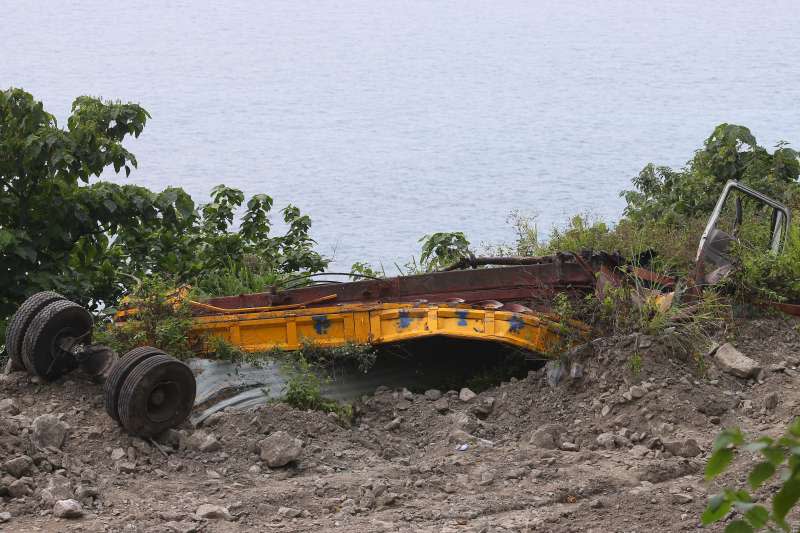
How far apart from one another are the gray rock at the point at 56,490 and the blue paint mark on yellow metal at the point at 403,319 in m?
2.66

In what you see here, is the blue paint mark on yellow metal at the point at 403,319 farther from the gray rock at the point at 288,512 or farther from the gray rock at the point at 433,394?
the gray rock at the point at 288,512

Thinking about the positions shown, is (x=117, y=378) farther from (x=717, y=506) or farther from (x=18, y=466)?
(x=717, y=506)

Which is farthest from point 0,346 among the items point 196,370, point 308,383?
point 308,383

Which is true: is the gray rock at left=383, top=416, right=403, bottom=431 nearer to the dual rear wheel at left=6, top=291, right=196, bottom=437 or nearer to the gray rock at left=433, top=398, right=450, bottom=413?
the gray rock at left=433, top=398, right=450, bottom=413

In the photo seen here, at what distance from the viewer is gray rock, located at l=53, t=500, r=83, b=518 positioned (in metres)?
5.21

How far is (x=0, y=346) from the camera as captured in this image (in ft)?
30.2

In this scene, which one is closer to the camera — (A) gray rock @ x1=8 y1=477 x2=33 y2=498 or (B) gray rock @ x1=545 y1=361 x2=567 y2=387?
(A) gray rock @ x1=8 y1=477 x2=33 y2=498

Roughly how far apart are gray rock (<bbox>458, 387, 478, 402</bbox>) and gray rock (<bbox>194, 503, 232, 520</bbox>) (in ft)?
7.91

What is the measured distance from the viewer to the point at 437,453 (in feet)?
21.1

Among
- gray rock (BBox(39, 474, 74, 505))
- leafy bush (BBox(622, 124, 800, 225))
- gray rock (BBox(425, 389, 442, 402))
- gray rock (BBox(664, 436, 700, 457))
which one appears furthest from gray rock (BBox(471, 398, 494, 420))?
leafy bush (BBox(622, 124, 800, 225))

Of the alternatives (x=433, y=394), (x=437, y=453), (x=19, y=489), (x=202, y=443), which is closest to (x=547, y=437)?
(x=437, y=453)

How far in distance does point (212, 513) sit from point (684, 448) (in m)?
2.64

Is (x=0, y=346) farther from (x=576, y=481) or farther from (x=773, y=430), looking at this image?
(x=773, y=430)

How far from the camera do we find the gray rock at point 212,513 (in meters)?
5.29
